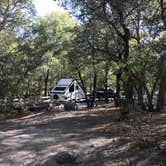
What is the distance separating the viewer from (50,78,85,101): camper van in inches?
1672

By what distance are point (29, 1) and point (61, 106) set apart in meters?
8.47

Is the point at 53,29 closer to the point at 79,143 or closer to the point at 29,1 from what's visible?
the point at 29,1

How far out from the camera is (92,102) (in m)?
36.7

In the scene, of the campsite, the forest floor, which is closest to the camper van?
the campsite

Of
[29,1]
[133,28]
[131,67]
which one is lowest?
[131,67]

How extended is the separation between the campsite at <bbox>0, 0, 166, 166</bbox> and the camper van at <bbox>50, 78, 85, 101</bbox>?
0.13 metres

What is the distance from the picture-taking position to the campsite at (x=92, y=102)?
469 inches

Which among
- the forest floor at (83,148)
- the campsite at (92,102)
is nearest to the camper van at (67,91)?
the campsite at (92,102)

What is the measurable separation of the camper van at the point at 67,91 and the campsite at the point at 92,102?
134 mm

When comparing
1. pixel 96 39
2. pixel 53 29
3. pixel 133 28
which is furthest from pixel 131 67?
pixel 53 29

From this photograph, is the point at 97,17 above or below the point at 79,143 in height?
above

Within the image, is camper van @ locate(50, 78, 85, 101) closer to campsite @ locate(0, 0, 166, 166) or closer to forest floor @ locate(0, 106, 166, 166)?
campsite @ locate(0, 0, 166, 166)

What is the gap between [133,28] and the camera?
2598 centimetres

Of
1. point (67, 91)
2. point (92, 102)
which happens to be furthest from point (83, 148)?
point (67, 91)
